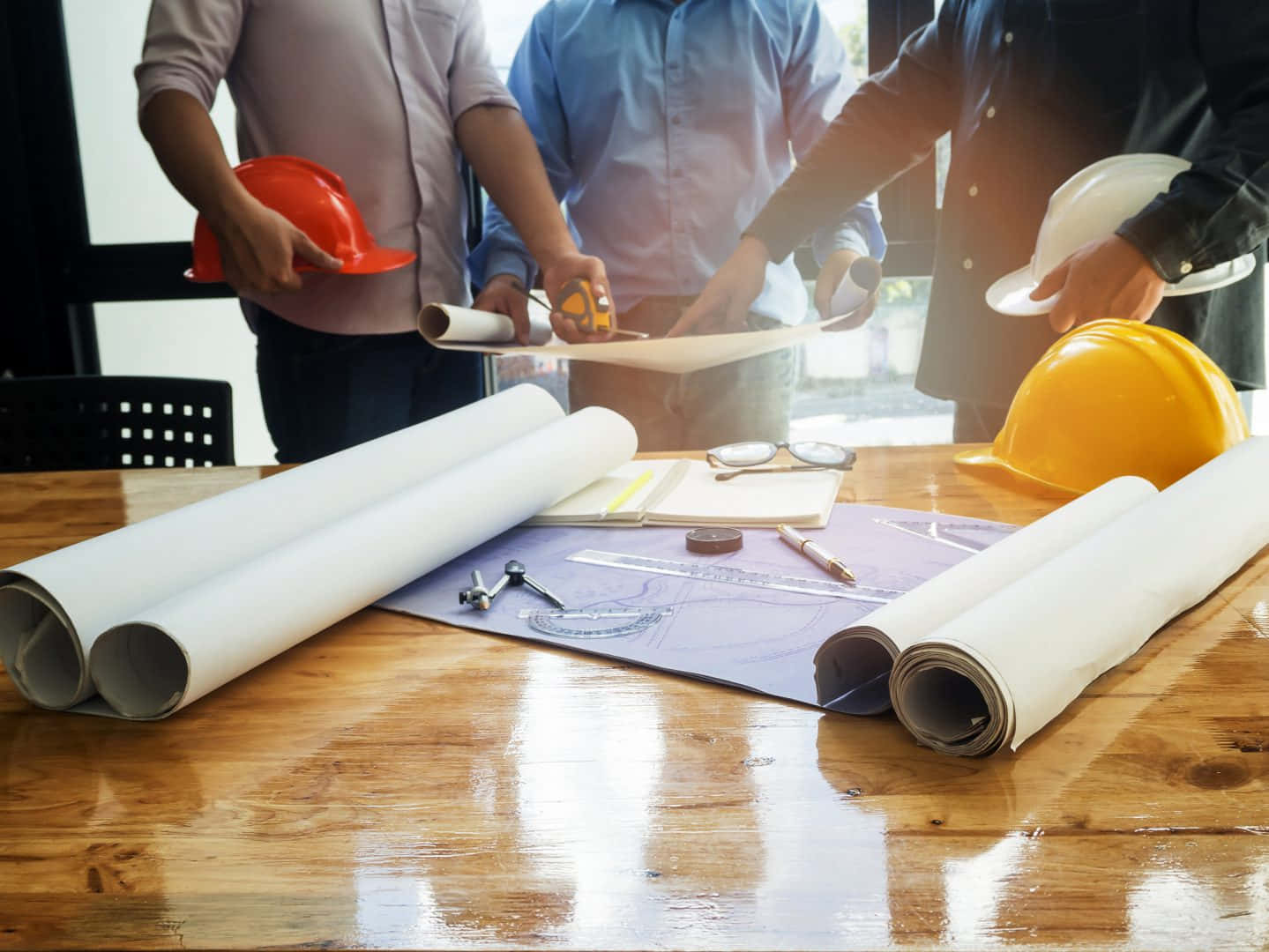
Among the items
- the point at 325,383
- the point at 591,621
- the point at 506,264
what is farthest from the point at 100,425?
the point at 591,621

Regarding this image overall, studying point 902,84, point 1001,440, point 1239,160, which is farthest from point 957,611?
point 902,84

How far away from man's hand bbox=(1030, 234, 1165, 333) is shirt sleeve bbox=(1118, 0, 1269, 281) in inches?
0.7

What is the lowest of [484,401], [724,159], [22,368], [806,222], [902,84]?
[22,368]

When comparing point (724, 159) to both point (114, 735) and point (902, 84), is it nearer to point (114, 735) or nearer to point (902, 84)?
point (902, 84)

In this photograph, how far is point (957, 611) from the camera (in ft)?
1.90

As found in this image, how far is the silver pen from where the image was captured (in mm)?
785

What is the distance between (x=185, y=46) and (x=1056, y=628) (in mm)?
1564

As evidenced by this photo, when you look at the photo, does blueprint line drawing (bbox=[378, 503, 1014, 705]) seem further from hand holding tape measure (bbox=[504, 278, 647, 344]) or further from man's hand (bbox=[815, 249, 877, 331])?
man's hand (bbox=[815, 249, 877, 331])

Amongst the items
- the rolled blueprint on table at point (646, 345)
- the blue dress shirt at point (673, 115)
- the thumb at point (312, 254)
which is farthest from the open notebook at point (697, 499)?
the blue dress shirt at point (673, 115)

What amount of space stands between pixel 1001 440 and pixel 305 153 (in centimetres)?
128

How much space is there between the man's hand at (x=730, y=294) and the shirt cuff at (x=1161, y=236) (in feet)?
2.21

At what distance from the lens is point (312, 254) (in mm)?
1504

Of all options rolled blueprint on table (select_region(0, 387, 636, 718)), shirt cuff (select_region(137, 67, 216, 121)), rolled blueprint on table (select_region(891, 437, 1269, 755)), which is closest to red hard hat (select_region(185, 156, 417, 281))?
shirt cuff (select_region(137, 67, 216, 121))

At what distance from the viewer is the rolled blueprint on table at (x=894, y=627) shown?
560 mm
